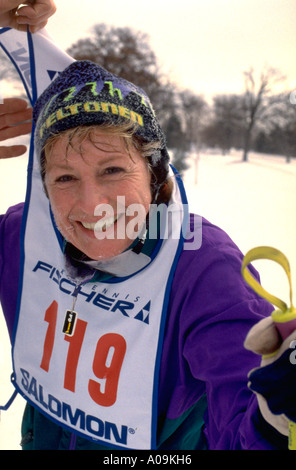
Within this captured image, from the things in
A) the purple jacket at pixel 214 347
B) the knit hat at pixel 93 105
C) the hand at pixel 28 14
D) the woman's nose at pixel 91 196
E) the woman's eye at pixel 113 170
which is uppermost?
the hand at pixel 28 14

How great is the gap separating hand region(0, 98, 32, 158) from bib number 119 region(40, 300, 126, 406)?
871 millimetres

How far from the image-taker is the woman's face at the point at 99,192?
35.3 inches

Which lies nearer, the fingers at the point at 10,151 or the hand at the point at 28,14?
the hand at the point at 28,14

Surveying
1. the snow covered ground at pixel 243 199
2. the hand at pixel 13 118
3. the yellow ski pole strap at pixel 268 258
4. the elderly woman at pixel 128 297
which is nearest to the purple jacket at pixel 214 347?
the elderly woman at pixel 128 297

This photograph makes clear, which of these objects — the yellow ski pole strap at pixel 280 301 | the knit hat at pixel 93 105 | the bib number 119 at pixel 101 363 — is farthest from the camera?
the bib number 119 at pixel 101 363

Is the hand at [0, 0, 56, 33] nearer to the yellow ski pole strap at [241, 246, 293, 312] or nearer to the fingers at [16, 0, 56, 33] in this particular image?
the fingers at [16, 0, 56, 33]

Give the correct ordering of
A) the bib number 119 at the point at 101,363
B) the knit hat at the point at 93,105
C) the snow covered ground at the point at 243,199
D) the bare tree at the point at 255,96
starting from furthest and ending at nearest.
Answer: the bare tree at the point at 255,96, the snow covered ground at the point at 243,199, the bib number 119 at the point at 101,363, the knit hat at the point at 93,105

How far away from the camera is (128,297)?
102 centimetres

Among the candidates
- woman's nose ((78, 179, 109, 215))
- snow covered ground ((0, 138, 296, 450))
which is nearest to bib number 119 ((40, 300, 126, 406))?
woman's nose ((78, 179, 109, 215))

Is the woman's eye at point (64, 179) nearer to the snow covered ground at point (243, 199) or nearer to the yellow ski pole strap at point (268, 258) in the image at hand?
the yellow ski pole strap at point (268, 258)

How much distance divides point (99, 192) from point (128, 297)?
0.34 m

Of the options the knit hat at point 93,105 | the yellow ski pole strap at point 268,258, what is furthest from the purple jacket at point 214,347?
the knit hat at point 93,105

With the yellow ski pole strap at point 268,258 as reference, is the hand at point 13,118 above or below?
above

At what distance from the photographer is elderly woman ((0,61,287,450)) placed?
82 cm
